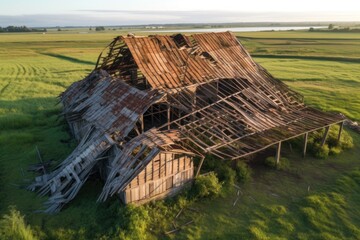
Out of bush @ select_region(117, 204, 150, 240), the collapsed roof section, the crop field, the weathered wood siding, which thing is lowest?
the crop field

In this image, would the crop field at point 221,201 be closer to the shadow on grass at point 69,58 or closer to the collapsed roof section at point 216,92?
the collapsed roof section at point 216,92

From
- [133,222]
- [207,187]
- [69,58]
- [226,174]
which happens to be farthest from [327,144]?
[69,58]

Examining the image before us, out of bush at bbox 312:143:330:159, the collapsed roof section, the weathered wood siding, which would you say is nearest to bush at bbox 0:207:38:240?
the weathered wood siding

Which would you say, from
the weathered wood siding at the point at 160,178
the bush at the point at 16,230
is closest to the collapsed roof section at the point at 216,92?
the weathered wood siding at the point at 160,178

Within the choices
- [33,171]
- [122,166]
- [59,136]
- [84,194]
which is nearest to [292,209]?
[122,166]

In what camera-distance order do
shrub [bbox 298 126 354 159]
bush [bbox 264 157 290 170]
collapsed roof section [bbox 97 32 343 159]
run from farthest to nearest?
shrub [bbox 298 126 354 159]
bush [bbox 264 157 290 170]
collapsed roof section [bbox 97 32 343 159]

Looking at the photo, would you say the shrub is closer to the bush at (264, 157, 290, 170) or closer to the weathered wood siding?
the bush at (264, 157, 290, 170)

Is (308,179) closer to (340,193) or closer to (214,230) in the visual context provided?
(340,193)
